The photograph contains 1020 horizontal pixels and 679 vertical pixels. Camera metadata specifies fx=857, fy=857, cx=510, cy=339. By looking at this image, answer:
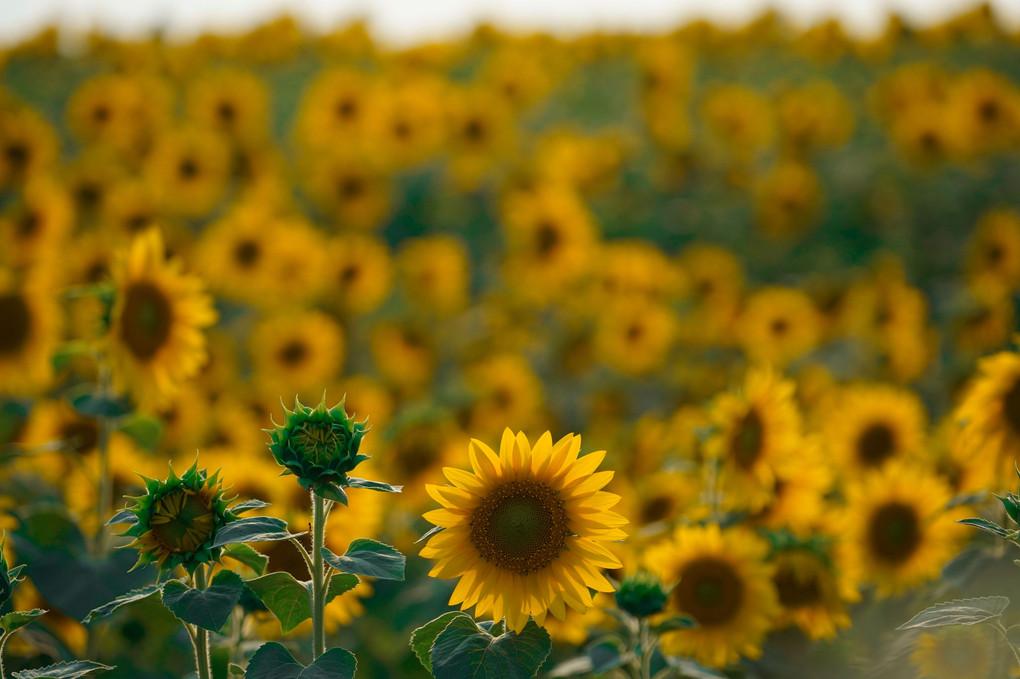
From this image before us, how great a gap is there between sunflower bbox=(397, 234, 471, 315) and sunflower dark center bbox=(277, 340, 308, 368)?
1.02 meters

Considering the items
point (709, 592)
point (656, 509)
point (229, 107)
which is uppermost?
point (229, 107)

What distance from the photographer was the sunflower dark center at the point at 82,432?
139 inches

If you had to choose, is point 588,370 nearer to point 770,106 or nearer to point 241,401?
point 241,401

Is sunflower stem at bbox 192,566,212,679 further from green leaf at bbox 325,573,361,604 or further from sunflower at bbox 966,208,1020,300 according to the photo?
sunflower at bbox 966,208,1020,300

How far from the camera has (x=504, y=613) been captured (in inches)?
57.4

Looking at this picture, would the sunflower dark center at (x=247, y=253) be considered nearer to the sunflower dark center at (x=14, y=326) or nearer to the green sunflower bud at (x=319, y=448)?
the sunflower dark center at (x=14, y=326)

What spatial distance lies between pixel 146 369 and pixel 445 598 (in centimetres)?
119

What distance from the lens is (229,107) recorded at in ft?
21.6

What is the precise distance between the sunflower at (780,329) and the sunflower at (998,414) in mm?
2853

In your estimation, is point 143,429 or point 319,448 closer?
point 319,448

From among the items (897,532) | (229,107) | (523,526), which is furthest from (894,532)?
(229,107)

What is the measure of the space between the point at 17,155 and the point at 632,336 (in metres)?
4.04

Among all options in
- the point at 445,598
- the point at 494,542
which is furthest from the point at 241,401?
the point at 494,542

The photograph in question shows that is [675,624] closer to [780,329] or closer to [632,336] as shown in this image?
[632,336]
